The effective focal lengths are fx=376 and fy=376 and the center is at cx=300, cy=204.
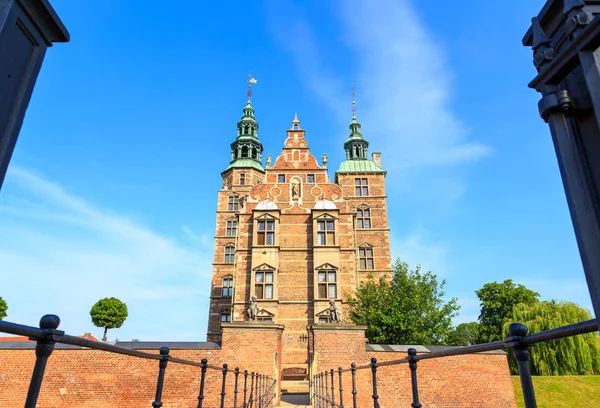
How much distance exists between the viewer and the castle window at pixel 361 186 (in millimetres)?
30255

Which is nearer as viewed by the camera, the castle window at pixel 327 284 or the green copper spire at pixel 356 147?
the castle window at pixel 327 284

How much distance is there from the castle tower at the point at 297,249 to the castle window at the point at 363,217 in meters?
0.08

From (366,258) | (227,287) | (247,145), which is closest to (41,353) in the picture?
(366,258)

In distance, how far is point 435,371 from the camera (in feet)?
37.1

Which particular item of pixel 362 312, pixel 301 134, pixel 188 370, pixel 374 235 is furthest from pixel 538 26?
pixel 374 235

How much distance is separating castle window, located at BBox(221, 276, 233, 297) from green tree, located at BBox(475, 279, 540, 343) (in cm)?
2405

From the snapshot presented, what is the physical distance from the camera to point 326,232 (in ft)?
73.5

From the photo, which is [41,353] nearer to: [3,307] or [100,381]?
[100,381]

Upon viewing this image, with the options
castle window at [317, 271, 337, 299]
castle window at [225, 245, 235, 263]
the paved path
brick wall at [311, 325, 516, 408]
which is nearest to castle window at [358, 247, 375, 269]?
castle window at [317, 271, 337, 299]

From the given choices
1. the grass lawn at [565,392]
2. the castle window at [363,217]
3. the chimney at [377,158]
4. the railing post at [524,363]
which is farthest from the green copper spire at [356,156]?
the railing post at [524,363]

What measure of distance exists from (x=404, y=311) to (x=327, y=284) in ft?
15.0

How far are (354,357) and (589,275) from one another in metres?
11.7

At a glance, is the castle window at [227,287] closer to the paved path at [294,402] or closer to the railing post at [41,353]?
the paved path at [294,402]

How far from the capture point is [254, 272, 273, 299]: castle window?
2111cm
